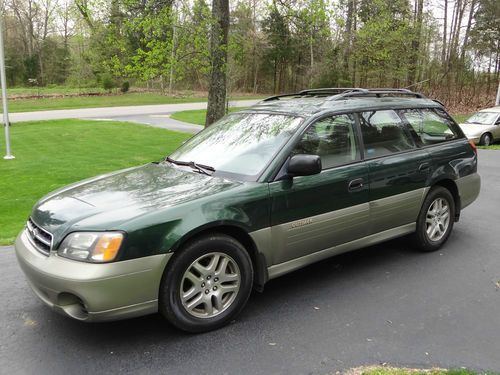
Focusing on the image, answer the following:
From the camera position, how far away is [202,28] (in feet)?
39.5

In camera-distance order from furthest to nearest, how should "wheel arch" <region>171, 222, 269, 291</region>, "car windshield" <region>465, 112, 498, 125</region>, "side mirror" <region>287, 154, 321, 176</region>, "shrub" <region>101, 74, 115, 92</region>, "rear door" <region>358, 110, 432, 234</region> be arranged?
"shrub" <region>101, 74, 115, 92</region> → "car windshield" <region>465, 112, 498, 125</region> → "rear door" <region>358, 110, 432, 234</region> → "side mirror" <region>287, 154, 321, 176</region> → "wheel arch" <region>171, 222, 269, 291</region>

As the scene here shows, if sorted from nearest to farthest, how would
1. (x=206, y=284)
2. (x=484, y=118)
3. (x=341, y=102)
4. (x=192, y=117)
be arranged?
(x=206, y=284) → (x=341, y=102) → (x=484, y=118) → (x=192, y=117)

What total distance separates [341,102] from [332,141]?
502mm

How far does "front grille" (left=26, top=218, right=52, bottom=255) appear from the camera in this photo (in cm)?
316

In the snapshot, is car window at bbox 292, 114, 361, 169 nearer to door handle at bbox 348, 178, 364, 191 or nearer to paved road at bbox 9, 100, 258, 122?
door handle at bbox 348, 178, 364, 191

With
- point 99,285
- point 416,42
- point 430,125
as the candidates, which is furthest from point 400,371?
point 416,42

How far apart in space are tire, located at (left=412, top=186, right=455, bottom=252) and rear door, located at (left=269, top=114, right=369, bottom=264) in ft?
3.19

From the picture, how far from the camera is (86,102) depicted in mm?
31516

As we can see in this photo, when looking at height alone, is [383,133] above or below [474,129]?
above

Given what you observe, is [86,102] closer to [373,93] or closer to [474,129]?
[474,129]

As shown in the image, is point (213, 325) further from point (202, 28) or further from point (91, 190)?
point (202, 28)

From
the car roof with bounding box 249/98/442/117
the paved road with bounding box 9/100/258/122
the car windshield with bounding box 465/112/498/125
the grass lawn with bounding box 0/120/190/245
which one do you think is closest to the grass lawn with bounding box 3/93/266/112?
the paved road with bounding box 9/100/258/122

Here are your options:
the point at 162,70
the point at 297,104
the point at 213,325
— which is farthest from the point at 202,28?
the point at 213,325

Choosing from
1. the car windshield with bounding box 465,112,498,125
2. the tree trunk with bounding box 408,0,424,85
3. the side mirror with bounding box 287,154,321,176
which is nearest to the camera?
the side mirror with bounding box 287,154,321,176
